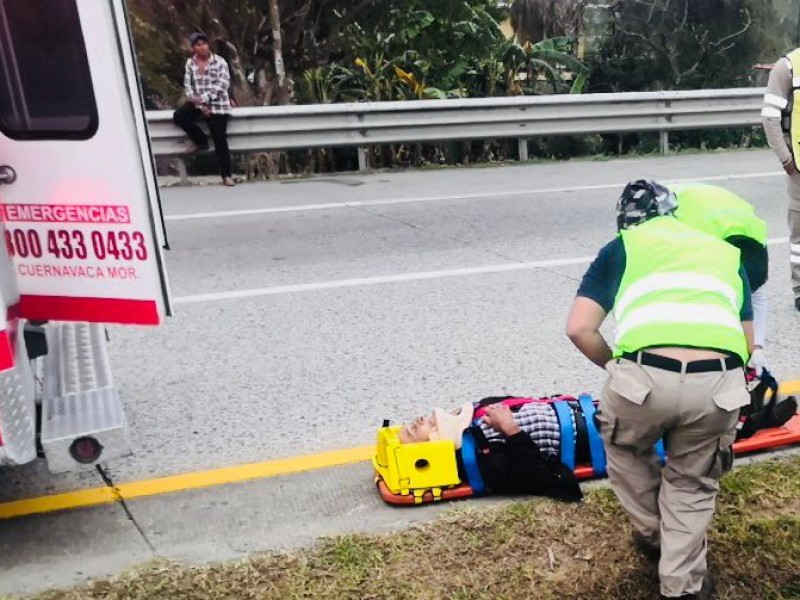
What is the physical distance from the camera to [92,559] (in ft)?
10.2

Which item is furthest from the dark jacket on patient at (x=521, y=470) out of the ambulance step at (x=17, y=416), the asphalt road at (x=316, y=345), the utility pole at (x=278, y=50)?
the utility pole at (x=278, y=50)

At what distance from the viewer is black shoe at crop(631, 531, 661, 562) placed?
2910 mm

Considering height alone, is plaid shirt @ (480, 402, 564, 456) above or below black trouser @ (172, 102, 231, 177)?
below

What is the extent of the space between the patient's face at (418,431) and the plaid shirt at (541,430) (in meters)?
0.20

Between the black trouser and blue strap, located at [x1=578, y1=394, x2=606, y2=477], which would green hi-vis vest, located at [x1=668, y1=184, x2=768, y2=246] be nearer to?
blue strap, located at [x1=578, y1=394, x2=606, y2=477]

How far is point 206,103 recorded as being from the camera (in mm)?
9852

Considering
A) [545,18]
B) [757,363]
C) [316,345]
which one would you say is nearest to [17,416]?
[316,345]

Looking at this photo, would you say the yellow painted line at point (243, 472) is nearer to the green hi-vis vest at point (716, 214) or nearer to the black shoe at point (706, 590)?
the black shoe at point (706, 590)

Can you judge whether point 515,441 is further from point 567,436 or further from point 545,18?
point 545,18

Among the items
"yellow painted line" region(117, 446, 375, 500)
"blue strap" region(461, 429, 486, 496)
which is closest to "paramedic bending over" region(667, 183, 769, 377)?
"blue strap" region(461, 429, 486, 496)

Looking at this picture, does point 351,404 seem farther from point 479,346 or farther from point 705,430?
point 705,430

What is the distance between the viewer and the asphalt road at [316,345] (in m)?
3.34

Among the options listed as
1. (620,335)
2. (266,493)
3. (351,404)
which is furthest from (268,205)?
(620,335)

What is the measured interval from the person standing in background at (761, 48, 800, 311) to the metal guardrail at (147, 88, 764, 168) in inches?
245
